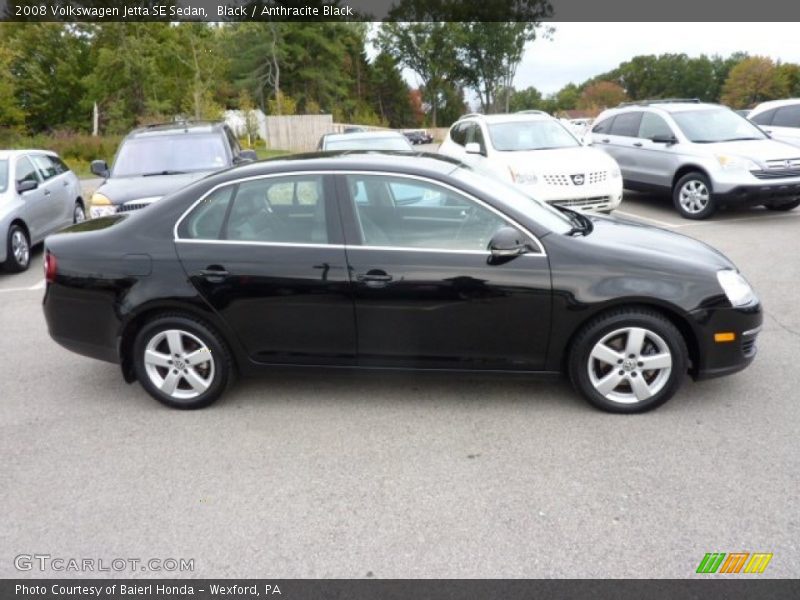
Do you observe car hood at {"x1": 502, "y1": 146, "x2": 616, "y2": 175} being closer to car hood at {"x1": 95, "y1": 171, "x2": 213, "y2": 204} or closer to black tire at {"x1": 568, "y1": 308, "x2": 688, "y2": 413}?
car hood at {"x1": 95, "y1": 171, "x2": 213, "y2": 204}

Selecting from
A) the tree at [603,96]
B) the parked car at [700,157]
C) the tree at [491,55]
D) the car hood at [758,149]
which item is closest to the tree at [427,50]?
the tree at [491,55]

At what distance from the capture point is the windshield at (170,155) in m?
8.89

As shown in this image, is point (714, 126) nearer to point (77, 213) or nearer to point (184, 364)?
point (184, 364)

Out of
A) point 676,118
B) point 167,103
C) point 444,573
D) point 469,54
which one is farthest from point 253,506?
point 469,54

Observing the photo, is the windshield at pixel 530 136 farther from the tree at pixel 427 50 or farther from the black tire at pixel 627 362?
the tree at pixel 427 50

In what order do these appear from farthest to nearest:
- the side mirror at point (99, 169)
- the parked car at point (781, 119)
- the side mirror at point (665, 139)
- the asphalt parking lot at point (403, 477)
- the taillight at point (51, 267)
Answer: the parked car at point (781, 119), the side mirror at point (665, 139), the side mirror at point (99, 169), the taillight at point (51, 267), the asphalt parking lot at point (403, 477)

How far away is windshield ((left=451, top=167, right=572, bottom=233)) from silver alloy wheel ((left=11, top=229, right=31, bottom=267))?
6721mm

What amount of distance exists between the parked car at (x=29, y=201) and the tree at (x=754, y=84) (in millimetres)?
74674

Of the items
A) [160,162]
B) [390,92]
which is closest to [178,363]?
[160,162]

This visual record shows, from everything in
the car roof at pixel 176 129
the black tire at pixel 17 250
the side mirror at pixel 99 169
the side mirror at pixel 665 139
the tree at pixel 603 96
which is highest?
the tree at pixel 603 96

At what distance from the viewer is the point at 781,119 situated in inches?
521

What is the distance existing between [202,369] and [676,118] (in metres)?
9.70

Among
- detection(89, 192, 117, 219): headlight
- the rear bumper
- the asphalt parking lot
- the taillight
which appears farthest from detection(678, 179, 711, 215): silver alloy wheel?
the taillight
